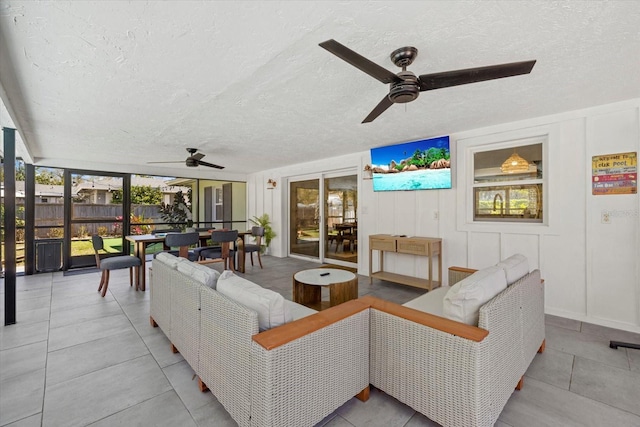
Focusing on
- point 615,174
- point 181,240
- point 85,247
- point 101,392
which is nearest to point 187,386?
point 101,392

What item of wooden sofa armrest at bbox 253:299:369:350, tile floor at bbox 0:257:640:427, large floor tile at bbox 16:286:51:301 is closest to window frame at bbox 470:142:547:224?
tile floor at bbox 0:257:640:427

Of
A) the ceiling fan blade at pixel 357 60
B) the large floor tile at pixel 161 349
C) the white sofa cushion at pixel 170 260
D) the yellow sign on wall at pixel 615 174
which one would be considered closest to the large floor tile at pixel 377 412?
the large floor tile at pixel 161 349

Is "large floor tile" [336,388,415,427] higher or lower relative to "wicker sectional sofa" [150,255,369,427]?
lower

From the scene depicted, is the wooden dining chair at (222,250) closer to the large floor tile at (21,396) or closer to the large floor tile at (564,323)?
the large floor tile at (21,396)

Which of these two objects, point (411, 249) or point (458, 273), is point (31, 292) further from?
point (458, 273)

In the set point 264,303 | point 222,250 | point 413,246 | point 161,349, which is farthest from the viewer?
point 222,250

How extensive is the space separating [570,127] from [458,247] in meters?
1.83

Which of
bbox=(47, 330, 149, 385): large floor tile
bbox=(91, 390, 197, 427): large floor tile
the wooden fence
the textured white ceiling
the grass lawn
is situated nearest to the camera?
the textured white ceiling

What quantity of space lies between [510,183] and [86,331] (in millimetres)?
5081

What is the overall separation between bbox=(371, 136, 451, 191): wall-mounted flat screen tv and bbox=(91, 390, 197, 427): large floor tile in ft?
12.3

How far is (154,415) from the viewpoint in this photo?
1.65 metres

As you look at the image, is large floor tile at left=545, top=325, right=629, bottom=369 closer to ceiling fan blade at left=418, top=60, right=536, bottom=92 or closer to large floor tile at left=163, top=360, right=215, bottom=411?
ceiling fan blade at left=418, top=60, right=536, bottom=92

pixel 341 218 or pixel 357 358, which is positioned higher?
pixel 341 218

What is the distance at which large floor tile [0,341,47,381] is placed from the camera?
211 cm
